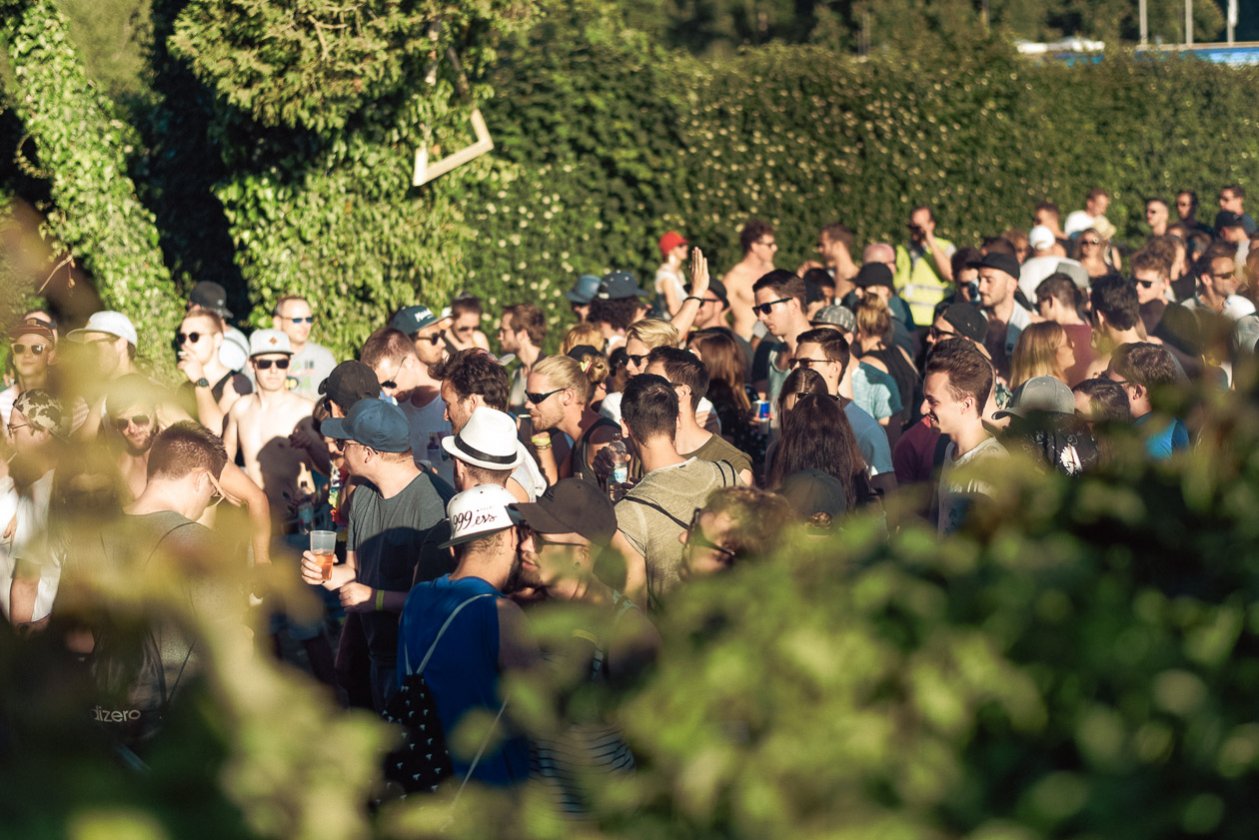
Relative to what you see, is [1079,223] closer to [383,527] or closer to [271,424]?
[271,424]

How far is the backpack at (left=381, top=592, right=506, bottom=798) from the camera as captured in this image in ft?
13.0

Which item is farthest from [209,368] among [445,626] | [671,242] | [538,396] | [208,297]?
[445,626]

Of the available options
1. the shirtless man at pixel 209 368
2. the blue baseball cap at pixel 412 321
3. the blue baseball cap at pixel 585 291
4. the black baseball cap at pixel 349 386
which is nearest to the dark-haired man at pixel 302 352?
the shirtless man at pixel 209 368

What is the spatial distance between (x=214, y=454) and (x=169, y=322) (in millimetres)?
7578

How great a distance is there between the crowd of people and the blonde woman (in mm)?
14

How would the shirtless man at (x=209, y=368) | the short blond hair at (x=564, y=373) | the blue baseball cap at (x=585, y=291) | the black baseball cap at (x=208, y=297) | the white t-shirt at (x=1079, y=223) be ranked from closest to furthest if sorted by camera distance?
the short blond hair at (x=564, y=373), the shirtless man at (x=209, y=368), the black baseball cap at (x=208, y=297), the blue baseball cap at (x=585, y=291), the white t-shirt at (x=1079, y=223)

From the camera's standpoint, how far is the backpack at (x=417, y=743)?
156 inches

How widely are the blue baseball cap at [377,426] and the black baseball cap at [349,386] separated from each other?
120 cm

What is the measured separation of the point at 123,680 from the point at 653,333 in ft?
20.0

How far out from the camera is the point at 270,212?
1159 cm

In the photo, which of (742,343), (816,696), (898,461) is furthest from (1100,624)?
(742,343)

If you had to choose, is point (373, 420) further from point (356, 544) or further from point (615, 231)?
point (615, 231)

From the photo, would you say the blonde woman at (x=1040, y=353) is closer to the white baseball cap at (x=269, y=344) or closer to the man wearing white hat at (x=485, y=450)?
the man wearing white hat at (x=485, y=450)

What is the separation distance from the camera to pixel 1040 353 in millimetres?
7000
